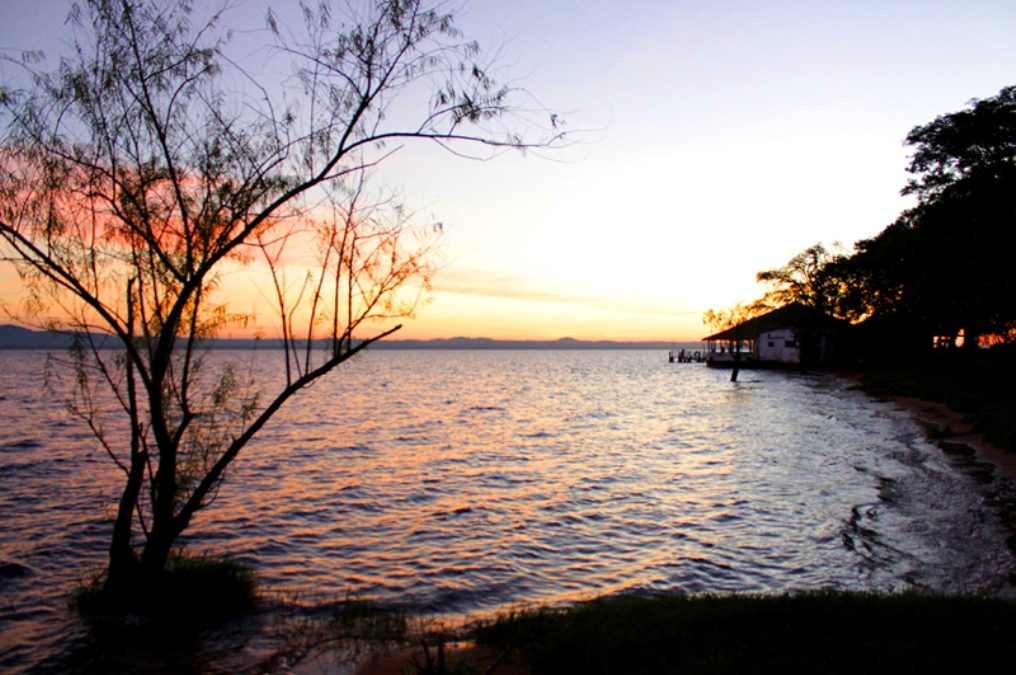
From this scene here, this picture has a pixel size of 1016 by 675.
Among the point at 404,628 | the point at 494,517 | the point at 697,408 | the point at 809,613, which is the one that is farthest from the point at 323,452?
the point at 697,408

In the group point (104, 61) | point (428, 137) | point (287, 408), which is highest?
point (104, 61)

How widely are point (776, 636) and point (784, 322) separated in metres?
78.2

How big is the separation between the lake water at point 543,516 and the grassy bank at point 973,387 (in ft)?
8.35

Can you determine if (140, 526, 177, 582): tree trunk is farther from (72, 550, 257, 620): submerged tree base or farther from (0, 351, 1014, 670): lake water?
(0, 351, 1014, 670): lake water

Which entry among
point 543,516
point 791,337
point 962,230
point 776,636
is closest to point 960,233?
point 962,230

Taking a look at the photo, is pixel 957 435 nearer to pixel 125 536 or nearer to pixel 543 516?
pixel 543 516

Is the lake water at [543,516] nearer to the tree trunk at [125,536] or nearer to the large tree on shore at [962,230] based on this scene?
the tree trunk at [125,536]

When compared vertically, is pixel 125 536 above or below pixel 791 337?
below

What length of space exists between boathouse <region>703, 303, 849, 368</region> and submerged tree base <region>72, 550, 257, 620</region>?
65.4 metres

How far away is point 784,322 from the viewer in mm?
79062

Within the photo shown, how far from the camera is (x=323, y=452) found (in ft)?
94.4

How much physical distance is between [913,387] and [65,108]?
1849 inches

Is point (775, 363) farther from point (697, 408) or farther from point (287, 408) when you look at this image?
point (287, 408)

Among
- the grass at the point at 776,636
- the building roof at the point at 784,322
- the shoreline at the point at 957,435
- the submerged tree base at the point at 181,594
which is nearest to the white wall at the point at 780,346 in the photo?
the building roof at the point at 784,322
